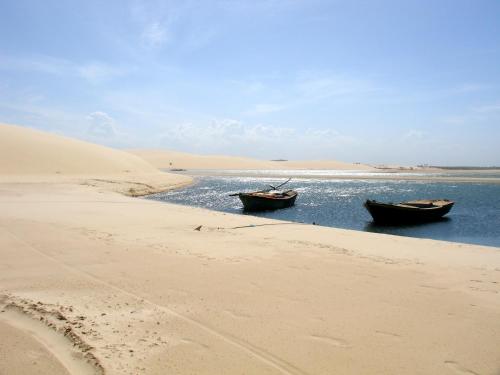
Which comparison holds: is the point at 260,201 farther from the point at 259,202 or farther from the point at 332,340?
the point at 332,340

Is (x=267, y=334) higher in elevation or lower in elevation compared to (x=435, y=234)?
higher

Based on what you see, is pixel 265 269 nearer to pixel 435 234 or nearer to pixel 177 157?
pixel 435 234

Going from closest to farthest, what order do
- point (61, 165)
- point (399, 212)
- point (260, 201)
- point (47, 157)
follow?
point (399, 212) → point (260, 201) → point (61, 165) → point (47, 157)

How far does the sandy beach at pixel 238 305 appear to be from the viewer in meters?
3.28

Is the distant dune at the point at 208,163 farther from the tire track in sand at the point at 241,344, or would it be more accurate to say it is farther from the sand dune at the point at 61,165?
the tire track in sand at the point at 241,344

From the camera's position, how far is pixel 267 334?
3768 millimetres

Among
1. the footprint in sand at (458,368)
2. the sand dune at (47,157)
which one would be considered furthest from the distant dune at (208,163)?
the footprint in sand at (458,368)

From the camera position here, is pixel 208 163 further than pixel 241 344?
Yes

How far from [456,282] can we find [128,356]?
15.8ft

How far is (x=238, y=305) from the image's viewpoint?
4500 millimetres

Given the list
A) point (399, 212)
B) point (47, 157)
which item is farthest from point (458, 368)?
point (47, 157)

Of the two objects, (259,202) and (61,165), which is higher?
(61,165)

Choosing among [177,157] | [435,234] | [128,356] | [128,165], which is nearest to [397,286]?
[128,356]

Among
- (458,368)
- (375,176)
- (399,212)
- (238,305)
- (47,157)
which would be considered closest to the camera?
(458,368)
